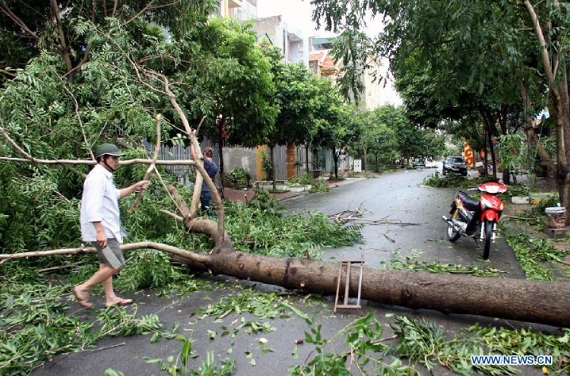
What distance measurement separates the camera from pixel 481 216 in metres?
6.12

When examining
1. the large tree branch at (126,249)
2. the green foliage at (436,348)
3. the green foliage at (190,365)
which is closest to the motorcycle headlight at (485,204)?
the green foliage at (436,348)

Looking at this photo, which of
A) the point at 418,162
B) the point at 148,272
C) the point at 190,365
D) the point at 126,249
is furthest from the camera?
the point at 418,162

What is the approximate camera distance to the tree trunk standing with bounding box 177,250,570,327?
345 centimetres

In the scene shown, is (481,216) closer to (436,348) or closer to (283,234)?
(283,234)

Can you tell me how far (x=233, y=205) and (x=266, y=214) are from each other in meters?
0.77

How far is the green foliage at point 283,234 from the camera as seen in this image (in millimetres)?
6090

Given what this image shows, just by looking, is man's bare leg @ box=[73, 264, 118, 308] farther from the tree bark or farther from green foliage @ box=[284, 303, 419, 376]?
green foliage @ box=[284, 303, 419, 376]

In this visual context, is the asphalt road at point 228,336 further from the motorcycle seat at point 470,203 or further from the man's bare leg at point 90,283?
the motorcycle seat at point 470,203

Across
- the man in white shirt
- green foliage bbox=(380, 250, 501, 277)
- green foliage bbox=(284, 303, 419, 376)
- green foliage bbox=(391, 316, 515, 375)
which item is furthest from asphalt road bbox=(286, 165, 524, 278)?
the man in white shirt

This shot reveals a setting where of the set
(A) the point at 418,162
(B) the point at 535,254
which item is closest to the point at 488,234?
(B) the point at 535,254

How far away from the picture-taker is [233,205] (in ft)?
27.4

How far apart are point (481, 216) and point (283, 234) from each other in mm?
3078

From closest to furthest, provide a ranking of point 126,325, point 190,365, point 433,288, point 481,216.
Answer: point 190,365
point 126,325
point 433,288
point 481,216

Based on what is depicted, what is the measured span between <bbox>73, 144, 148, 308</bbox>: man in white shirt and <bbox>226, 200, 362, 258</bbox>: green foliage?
2.16m
